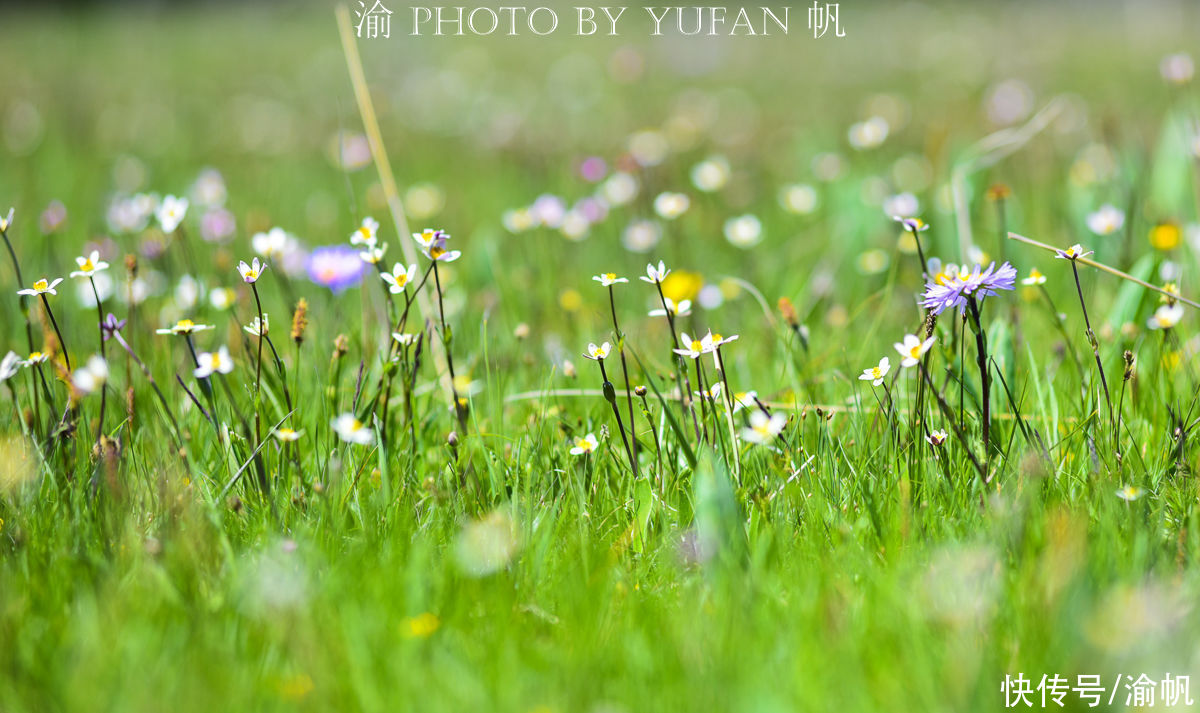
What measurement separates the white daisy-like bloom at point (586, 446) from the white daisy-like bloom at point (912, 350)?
1.60ft

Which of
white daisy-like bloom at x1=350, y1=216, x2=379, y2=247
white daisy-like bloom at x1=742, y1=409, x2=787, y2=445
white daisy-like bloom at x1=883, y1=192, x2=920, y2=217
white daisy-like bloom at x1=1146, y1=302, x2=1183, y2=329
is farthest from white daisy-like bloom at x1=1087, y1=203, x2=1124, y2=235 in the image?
white daisy-like bloom at x1=350, y1=216, x2=379, y2=247

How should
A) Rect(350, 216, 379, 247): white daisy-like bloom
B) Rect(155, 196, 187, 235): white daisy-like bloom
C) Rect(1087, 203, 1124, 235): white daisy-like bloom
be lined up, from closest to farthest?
Rect(350, 216, 379, 247): white daisy-like bloom, Rect(155, 196, 187, 235): white daisy-like bloom, Rect(1087, 203, 1124, 235): white daisy-like bloom

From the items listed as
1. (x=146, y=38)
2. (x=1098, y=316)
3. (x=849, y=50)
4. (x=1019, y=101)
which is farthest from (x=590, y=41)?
(x=1098, y=316)

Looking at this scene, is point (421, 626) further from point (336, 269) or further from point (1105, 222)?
point (1105, 222)

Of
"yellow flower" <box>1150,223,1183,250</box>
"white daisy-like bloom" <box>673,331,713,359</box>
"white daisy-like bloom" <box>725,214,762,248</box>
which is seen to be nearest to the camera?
"white daisy-like bloom" <box>673,331,713,359</box>

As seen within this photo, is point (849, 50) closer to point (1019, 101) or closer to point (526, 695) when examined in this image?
point (1019, 101)

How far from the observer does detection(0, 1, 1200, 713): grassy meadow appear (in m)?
1.11

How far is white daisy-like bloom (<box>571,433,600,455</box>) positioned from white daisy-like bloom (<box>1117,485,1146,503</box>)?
0.77 meters

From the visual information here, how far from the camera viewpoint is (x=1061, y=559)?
43.4 inches

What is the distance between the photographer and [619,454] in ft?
5.55

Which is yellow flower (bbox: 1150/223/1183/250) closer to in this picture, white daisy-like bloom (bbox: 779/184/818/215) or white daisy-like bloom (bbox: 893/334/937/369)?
white daisy-like bloom (bbox: 893/334/937/369)

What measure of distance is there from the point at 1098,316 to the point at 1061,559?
4.78ft

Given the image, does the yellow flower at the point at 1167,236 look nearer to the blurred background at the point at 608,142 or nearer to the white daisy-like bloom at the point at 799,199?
the blurred background at the point at 608,142

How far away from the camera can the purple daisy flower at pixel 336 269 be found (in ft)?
7.95
